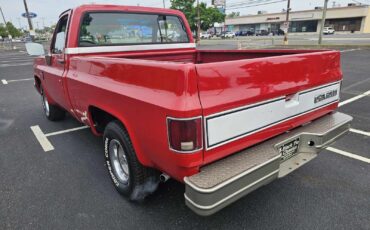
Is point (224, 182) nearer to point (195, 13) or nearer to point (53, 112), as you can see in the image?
point (53, 112)

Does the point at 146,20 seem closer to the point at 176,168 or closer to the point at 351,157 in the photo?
the point at 176,168

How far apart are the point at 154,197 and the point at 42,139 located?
110 inches

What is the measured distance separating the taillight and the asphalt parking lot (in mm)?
1000

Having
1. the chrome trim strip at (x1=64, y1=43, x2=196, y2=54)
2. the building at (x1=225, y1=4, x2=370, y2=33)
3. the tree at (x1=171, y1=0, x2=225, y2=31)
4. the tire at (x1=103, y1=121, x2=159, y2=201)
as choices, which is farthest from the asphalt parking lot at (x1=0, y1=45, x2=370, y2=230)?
the building at (x1=225, y1=4, x2=370, y2=33)

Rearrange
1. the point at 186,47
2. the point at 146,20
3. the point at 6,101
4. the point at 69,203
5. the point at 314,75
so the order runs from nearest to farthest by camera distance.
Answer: the point at 314,75
the point at 69,203
the point at 146,20
the point at 186,47
the point at 6,101

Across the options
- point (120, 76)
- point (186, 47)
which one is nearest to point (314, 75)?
point (120, 76)

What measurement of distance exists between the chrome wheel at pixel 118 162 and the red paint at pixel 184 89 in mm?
492

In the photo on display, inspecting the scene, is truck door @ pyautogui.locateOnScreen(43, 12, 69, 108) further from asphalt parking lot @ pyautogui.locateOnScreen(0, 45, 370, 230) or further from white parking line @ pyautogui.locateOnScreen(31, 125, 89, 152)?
asphalt parking lot @ pyautogui.locateOnScreen(0, 45, 370, 230)

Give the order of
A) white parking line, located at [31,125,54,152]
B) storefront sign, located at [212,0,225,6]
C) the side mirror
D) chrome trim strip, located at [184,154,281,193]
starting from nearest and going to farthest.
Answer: chrome trim strip, located at [184,154,281,193] → white parking line, located at [31,125,54,152] → the side mirror → storefront sign, located at [212,0,225,6]

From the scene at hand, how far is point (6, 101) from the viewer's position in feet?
24.6

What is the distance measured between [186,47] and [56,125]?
9.92 feet

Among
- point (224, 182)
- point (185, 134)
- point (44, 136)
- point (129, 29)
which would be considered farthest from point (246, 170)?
point (44, 136)

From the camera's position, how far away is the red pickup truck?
1.84m

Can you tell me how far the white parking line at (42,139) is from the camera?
14.1ft
